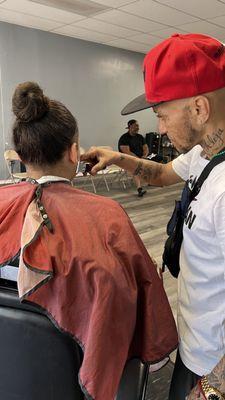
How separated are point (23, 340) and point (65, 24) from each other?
5447 mm

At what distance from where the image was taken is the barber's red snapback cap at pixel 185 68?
792mm

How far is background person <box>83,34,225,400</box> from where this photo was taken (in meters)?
0.78

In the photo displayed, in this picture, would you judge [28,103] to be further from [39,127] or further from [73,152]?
[73,152]

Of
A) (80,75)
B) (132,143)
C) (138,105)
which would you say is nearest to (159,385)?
(138,105)

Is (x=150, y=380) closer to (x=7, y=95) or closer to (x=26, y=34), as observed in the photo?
(x=7, y=95)

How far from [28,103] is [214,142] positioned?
0.49 m

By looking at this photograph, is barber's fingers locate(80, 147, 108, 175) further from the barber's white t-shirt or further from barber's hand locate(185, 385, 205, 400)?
barber's hand locate(185, 385, 205, 400)

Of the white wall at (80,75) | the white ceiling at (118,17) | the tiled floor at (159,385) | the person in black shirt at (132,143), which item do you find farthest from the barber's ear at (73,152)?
the person in black shirt at (132,143)

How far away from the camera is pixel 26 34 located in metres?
5.66

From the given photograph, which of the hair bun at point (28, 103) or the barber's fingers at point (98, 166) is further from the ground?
the hair bun at point (28, 103)

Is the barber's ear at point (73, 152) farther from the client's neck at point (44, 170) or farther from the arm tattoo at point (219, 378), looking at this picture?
the arm tattoo at point (219, 378)

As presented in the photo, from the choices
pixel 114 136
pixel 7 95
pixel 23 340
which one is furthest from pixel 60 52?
pixel 23 340

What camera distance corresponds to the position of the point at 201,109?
0.81 meters

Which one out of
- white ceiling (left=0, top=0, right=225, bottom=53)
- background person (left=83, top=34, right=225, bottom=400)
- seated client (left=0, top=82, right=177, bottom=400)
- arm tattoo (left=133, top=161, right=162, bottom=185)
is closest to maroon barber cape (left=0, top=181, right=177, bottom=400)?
seated client (left=0, top=82, right=177, bottom=400)
